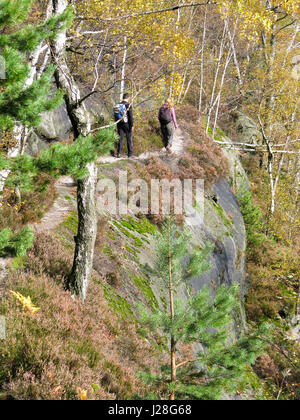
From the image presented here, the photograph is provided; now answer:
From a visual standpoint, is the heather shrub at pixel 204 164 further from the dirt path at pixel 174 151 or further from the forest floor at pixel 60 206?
the forest floor at pixel 60 206

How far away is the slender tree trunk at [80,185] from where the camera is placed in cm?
428

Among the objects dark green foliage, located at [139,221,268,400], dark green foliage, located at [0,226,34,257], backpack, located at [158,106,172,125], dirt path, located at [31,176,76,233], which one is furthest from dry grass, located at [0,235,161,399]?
backpack, located at [158,106,172,125]

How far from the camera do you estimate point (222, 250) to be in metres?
11.3

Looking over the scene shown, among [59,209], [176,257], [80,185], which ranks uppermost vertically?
[80,185]

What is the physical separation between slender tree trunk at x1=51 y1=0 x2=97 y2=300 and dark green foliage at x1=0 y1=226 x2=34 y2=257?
136 cm

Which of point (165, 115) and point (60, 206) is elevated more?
point (165, 115)

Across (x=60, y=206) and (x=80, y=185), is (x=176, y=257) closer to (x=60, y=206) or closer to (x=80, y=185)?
(x=80, y=185)

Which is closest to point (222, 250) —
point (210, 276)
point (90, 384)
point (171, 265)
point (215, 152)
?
point (210, 276)

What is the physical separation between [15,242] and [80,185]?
156 centimetres

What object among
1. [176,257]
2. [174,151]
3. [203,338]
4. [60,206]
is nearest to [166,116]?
[174,151]

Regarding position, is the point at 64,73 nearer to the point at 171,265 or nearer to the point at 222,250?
the point at 171,265

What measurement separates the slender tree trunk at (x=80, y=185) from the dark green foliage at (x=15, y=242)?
4.47 ft

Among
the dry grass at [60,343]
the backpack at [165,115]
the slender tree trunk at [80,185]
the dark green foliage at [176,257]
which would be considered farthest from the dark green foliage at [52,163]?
the backpack at [165,115]

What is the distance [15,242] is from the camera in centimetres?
328
